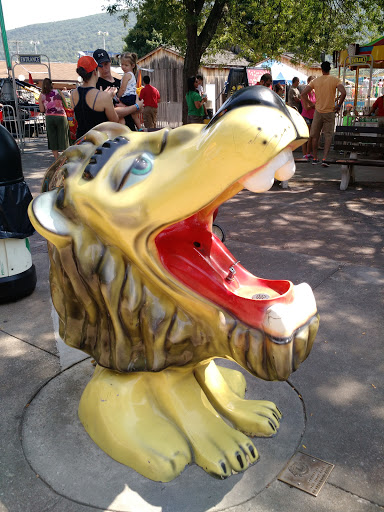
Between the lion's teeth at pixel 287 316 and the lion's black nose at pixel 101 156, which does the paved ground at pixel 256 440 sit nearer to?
the lion's teeth at pixel 287 316

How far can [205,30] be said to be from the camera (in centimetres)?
1236

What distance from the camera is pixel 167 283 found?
1772mm

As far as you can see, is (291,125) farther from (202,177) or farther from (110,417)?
(110,417)

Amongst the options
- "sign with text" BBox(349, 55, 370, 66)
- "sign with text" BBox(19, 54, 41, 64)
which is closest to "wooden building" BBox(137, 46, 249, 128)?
"sign with text" BBox(19, 54, 41, 64)

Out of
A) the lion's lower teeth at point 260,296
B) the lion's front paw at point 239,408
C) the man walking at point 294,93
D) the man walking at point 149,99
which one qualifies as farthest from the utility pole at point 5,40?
the lion's lower teeth at point 260,296

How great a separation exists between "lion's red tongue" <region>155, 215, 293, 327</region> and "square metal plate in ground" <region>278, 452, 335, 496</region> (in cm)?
80

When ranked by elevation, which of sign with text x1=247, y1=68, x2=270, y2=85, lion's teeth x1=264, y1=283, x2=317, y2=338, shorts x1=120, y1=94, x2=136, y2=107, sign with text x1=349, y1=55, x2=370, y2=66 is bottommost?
lion's teeth x1=264, y1=283, x2=317, y2=338

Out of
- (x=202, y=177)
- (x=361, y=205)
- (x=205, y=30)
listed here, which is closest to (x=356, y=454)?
(x=202, y=177)

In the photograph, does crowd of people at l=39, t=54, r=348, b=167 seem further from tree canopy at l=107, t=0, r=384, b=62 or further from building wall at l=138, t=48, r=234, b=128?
building wall at l=138, t=48, r=234, b=128

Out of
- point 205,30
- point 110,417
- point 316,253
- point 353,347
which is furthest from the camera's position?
point 205,30

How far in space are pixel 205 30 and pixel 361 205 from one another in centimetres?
741

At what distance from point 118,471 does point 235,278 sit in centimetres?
100

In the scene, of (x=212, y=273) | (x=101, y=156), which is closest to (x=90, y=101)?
(x=101, y=156)

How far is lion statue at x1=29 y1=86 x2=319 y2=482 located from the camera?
1.57m
